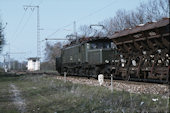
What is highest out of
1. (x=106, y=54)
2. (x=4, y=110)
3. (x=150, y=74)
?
(x=106, y=54)

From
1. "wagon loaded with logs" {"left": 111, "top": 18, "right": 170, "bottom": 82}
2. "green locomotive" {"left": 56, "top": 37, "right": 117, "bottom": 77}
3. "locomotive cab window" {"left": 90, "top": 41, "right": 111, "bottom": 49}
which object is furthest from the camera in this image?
"locomotive cab window" {"left": 90, "top": 41, "right": 111, "bottom": 49}

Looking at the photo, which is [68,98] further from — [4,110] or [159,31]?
[159,31]

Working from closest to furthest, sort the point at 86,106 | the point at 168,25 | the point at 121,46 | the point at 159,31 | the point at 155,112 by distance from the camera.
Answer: the point at 155,112, the point at 86,106, the point at 168,25, the point at 159,31, the point at 121,46

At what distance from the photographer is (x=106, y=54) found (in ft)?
74.3

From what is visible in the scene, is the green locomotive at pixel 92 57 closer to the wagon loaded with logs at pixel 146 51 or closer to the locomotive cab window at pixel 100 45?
the locomotive cab window at pixel 100 45

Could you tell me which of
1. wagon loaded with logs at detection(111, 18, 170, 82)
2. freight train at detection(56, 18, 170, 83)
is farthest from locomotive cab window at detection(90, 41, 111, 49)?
wagon loaded with logs at detection(111, 18, 170, 82)

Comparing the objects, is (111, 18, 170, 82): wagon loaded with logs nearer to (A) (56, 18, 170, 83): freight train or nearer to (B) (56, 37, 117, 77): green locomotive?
(A) (56, 18, 170, 83): freight train

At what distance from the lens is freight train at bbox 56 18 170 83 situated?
49.5 ft

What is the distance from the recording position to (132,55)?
61.5ft

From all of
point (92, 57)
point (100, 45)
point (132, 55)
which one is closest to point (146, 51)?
point (132, 55)

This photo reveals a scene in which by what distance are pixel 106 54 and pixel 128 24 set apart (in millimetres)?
26279

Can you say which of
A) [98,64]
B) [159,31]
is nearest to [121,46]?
[98,64]

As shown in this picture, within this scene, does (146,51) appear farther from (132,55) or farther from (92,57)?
(92,57)

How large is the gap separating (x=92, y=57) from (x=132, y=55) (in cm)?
605
